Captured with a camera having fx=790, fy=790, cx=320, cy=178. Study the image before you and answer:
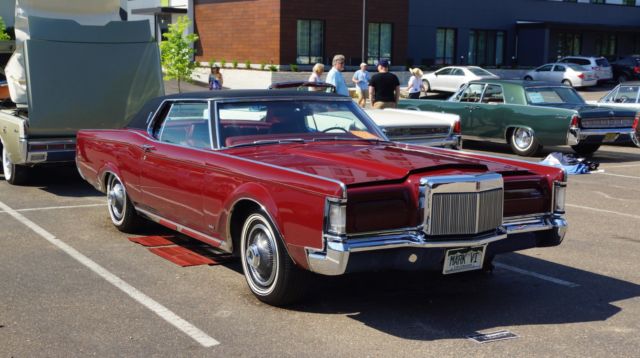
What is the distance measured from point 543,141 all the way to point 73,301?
11309 millimetres

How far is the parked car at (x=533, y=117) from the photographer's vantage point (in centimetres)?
1471

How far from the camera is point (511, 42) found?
47750mm

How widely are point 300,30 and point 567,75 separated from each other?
43.7ft

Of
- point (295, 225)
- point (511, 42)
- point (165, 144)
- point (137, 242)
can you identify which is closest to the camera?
point (295, 225)

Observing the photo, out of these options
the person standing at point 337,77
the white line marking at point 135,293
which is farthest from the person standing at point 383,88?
the white line marking at point 135,293

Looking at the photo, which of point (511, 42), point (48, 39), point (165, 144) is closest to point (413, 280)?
point (165, 144)

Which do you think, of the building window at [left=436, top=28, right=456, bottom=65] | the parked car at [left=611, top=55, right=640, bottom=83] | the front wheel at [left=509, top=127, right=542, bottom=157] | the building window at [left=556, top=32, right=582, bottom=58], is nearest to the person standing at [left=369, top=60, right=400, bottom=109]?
the front wheel at [left=509, top=127, right=542, bottom=157]

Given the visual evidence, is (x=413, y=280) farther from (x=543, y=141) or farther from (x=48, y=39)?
(x=543, y=141)

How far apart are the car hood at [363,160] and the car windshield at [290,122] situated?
15 cm

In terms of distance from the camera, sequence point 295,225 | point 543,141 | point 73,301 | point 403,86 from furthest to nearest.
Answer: point 403,86
point 543,141
point 73,301
point 295,225

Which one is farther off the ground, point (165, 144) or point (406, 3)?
point (406, 3)

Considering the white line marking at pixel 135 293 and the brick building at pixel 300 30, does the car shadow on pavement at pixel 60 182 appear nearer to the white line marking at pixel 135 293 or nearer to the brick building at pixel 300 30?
the white line marking at pixel 135 293

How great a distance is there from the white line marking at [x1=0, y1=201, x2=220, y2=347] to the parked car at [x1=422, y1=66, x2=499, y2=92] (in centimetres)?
2898

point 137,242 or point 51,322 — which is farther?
point 137,242
